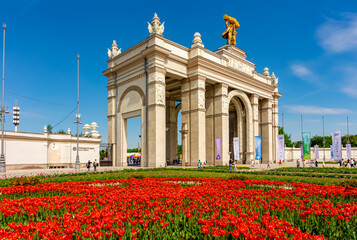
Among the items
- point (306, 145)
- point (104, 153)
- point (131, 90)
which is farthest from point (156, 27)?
point (104, 153)

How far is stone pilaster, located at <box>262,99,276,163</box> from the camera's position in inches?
1741

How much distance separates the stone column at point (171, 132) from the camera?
39.7 meters

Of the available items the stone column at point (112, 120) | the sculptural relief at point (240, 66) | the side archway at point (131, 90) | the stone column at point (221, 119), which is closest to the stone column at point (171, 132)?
the stone column at point (221, 119)

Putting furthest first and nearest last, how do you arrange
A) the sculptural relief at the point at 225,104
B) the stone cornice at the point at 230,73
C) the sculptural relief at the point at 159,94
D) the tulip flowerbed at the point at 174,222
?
1. the sculptural relief at the point at 225,104
2. the stone cornice at the point at 230,73
3. the sculptural relief at the point at 159,94
4. the tulip flowerbed at the point at 174,222

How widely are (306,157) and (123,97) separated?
24160 millimetres

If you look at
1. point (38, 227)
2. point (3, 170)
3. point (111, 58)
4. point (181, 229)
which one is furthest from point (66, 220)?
point (111, 58)

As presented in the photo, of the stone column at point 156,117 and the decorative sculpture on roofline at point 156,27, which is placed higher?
the decorative sculpture on roofline at point 156,27

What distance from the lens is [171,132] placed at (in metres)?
40.4

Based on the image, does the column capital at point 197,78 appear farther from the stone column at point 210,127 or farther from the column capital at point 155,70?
the column capital at point 155,70

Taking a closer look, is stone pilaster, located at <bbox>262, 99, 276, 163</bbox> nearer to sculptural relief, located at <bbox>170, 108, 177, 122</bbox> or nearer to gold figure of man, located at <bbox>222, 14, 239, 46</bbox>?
gold figure of man, located at <bbox>222, 14, 239, 46</bbox>

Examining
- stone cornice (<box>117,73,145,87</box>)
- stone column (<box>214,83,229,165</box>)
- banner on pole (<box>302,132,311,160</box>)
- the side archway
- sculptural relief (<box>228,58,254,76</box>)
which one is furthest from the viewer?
sculptural relief (<box>228,58,254,76</box>)

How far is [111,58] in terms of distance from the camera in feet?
120

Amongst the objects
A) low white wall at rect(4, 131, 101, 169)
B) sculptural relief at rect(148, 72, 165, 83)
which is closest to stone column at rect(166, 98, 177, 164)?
low white wall at rect(4, 131, 101, 169)

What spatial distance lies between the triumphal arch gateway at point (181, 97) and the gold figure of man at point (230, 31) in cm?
98
